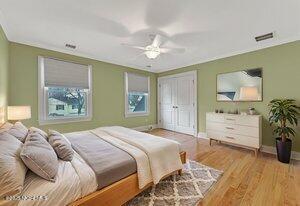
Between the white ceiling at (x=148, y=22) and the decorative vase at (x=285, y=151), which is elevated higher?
the white ceiling at (x=148, y=22)

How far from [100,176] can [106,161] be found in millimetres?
213

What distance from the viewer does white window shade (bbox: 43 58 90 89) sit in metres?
3.60

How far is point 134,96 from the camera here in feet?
18.4

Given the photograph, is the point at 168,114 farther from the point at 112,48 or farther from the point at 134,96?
→ the point at 112,48

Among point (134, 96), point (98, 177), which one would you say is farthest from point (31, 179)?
point (134, 96)

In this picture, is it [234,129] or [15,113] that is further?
[234,129]

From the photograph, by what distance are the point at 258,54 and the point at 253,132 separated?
1839 millimetres

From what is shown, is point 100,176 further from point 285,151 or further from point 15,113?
point 285,151

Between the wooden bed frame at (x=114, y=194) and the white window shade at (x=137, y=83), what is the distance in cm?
389

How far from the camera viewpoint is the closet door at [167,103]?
5.68 m

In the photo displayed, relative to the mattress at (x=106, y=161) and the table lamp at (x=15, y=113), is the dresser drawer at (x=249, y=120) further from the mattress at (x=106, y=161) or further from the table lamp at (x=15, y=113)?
the table lamp at (x=15, y=113)

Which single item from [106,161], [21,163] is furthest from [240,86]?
[21,163]

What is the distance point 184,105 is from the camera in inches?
207

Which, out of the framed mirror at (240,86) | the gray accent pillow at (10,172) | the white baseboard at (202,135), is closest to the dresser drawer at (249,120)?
the framed mirror at (240,86)
